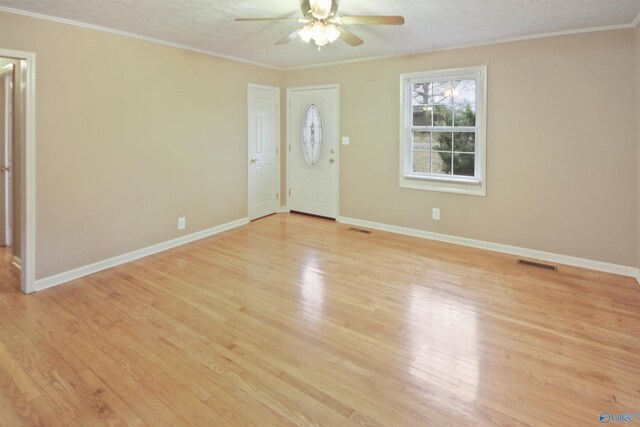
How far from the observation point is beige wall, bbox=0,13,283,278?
11.0 feet


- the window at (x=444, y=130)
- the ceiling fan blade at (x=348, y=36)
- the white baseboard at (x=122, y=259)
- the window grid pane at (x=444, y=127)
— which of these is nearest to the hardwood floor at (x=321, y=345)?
the white baseboard at (x=122, y=259)

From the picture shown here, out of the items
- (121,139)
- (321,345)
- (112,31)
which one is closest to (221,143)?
(121,139)

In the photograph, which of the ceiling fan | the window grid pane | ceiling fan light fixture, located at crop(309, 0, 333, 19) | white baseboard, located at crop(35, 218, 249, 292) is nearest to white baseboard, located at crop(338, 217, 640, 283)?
the window grid pane

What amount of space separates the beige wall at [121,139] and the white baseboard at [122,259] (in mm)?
55

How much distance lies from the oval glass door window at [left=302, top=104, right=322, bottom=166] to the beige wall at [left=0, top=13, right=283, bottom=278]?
1186mm

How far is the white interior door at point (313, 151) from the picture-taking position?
579cm

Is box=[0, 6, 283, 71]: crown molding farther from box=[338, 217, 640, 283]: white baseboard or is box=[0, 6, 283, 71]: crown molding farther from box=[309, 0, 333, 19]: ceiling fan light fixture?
box=[338, 217, 640, 283]: white baseboard

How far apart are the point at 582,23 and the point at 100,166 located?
16.0 ft

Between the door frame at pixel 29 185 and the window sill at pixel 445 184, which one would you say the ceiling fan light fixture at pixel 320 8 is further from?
the window sill at pixel 445 184

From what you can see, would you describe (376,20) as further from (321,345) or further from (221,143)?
(221,143)

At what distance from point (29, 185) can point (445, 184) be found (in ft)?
14.4

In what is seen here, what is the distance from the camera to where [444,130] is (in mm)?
4777

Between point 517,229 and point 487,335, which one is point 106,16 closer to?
point 487,335

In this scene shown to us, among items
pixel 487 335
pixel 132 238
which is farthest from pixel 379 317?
pixel 132 238
